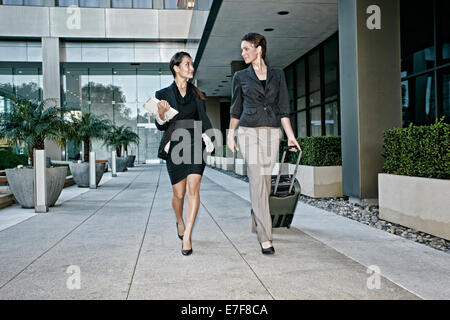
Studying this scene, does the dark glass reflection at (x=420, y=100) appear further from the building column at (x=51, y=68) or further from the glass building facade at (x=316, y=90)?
the building column at (x=51, y=68)

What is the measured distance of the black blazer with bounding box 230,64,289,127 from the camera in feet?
13.5

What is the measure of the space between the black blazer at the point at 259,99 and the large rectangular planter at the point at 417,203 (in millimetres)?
1975

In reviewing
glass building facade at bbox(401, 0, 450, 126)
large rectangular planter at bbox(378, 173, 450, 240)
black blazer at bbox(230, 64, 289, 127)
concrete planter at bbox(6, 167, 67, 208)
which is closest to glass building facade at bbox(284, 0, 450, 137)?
glass building facade at bbox(401, 0, 450, 126)

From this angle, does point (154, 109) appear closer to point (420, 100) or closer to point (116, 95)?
point (420, 100)

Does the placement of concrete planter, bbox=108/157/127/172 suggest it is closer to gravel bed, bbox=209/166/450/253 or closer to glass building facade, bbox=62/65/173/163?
glass building facade, bbox=62/65/173/163

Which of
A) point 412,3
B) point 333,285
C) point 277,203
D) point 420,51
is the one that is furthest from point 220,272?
point 412,3

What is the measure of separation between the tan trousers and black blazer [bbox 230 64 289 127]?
0.09 metres

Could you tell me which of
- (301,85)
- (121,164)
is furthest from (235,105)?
(121,164)

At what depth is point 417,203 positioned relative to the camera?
4984mm

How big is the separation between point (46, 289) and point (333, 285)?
6.83 ft

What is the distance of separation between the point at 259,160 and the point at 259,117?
43 cm

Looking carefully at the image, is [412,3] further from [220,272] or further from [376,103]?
[220,272]

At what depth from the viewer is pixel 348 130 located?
7539 millimetres

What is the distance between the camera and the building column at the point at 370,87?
7.16m
